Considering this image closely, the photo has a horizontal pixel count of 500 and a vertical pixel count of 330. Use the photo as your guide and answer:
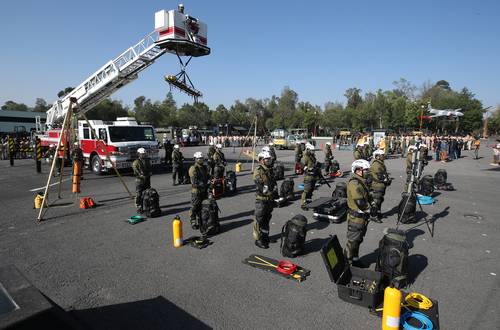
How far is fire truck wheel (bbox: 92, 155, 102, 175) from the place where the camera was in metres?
17.7

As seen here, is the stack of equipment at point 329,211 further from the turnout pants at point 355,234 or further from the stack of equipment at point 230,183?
the stack of equipment at point 230,183

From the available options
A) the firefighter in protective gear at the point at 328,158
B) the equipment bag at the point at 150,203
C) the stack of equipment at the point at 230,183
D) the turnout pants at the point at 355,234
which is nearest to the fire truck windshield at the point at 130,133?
the stack of equipment at the point at 230,183

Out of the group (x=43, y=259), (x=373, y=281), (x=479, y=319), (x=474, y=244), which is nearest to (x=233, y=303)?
(x=373, y=281)

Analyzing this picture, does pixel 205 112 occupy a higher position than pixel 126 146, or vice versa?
pixel 205 112

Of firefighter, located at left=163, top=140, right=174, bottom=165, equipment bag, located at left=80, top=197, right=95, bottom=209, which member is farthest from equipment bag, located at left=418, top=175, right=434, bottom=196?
firefighter, located at left=163, top=140, right=174, bottom=165

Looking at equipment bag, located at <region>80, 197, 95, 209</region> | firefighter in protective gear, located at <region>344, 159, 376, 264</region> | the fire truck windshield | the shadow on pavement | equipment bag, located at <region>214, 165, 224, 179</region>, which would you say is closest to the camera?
the shadow on pavement

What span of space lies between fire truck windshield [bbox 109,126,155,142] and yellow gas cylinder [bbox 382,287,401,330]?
642 inches

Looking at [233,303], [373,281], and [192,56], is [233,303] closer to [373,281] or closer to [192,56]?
[373,281]

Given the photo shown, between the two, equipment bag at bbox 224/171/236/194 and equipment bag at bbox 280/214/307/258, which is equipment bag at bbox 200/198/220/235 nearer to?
equipment bag at bbox 280/214/307/258

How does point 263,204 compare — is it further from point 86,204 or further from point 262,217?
point 86,204

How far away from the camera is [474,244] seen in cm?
773

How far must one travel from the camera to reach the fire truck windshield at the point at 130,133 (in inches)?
665

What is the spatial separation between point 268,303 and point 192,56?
16.7 metres

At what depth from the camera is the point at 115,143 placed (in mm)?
16562
